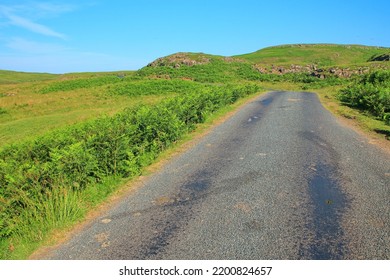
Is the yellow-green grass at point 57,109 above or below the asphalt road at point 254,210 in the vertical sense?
above

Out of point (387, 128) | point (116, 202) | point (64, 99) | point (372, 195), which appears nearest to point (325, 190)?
point (372, 195)

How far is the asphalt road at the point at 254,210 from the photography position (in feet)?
16.8

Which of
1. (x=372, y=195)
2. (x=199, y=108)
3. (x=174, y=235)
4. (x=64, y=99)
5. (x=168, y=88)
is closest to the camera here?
(x=174, y=235)

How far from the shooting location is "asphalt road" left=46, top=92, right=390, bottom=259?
5.13 meters

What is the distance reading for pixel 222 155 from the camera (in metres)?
10.7

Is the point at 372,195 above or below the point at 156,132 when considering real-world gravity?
below

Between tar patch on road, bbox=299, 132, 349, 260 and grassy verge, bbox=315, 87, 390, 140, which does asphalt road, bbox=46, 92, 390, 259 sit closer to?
tar patch on road, bbox=299, 132, 349, 260

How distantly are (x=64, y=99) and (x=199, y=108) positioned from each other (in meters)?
28.1

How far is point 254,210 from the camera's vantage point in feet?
21.2

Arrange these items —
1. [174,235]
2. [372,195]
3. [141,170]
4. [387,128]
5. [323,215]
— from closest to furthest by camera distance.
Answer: [174,235] < [323,215] < [372,195] < [141,170] < [387,128]

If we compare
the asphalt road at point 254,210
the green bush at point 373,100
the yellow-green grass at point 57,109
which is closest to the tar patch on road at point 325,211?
the asphalt road at point 254,210

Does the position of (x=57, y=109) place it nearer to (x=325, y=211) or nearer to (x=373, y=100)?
(x=373, y=100)

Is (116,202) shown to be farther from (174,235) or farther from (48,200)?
(174,235)

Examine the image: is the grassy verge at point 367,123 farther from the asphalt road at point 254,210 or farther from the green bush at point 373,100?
the asphalt road at point 254,210
